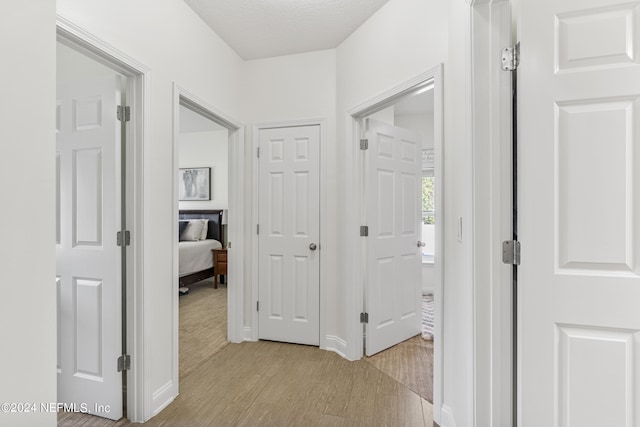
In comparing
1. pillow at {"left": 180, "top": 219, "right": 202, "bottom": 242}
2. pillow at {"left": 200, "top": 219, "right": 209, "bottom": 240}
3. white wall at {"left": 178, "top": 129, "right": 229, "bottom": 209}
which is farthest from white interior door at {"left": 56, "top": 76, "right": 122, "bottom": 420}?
white wall at {"left": 178, "top": 129, "right": 229, "bottom": 209}

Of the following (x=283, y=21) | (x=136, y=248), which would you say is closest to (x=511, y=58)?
(x=283, y=21)

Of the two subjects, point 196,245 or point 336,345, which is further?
point 196,245

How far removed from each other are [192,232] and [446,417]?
470 centimetres

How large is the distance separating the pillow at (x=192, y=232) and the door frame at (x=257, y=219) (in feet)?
9.03

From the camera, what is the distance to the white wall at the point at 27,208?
2.20 feet

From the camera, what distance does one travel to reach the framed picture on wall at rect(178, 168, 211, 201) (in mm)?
5914

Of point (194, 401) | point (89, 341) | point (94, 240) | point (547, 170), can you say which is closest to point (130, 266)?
point (94, 240)

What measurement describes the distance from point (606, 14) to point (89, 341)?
286 centimetres

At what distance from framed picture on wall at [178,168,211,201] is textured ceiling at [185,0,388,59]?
343cm

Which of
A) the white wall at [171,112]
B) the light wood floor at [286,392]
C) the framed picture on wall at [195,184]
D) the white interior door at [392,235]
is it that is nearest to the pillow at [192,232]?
the framed picture on wall at [195,184]

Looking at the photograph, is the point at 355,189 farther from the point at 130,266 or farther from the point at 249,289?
the point at 130,266

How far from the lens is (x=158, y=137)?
1984mm

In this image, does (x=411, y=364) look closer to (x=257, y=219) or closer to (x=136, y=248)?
(x=257, y=219)

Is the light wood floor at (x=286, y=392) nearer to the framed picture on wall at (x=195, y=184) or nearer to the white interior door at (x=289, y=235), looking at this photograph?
the white interior door at (x=289, y=235)
